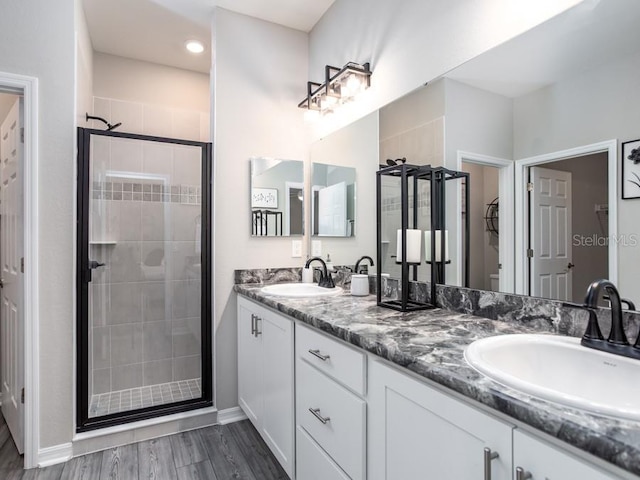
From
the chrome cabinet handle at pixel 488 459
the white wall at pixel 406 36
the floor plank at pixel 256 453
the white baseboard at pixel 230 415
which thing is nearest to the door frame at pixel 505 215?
the white wall at pixel 406 36

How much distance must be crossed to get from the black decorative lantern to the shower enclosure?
1.35m

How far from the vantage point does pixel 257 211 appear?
2.58 meters

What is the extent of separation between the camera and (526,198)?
1.31 meters

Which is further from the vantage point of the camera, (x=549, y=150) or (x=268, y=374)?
(x=268, y=374)

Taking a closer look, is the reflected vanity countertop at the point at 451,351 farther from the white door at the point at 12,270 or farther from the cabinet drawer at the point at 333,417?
the white door at the point at 12,270

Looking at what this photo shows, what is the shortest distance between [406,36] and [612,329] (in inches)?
61.4

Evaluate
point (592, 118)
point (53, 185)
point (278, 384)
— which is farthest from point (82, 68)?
point (592, 118)

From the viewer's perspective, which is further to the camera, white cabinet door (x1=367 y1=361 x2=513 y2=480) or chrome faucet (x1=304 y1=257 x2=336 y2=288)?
chrome faucet (x1=304 y1=257 x2=336 y2=288)

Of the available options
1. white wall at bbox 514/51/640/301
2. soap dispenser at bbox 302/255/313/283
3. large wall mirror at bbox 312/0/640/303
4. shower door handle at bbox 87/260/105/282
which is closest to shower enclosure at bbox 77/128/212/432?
Answer: shower door handle at bbox 87/260/105/282

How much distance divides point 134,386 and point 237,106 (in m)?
1.97

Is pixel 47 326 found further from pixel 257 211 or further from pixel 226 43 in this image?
pixel 226 43

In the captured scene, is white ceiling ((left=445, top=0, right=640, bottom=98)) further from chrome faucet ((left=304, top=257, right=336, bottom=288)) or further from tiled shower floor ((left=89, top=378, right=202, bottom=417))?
tiled shower floor ((left=89, top=378, right=202, bottom=417))

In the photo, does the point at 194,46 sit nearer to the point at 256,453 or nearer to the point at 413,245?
the point at 413,245

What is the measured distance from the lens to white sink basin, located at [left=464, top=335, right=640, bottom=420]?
841 millimetres
